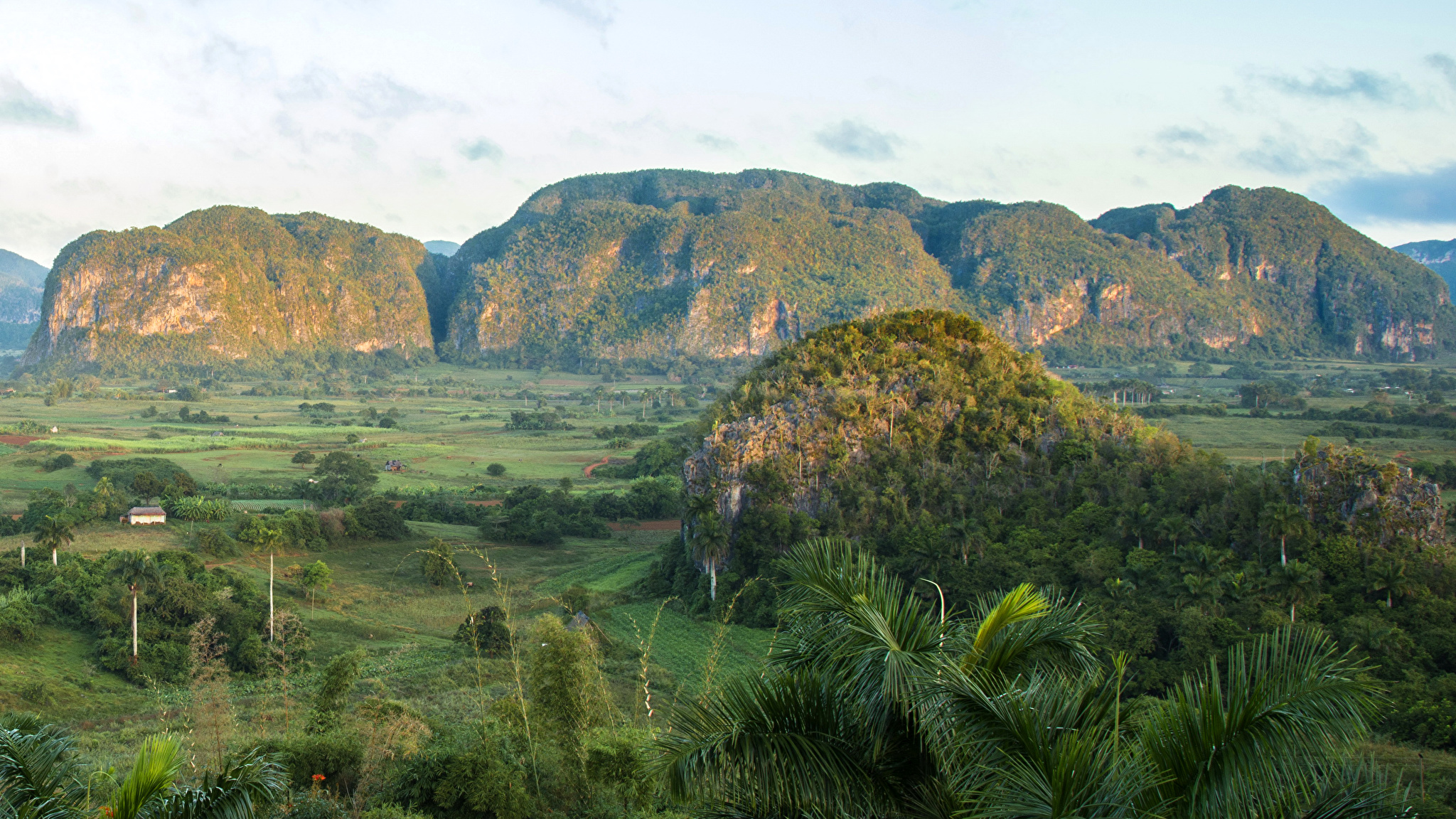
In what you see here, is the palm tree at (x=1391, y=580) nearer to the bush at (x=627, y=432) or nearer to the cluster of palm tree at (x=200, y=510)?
the cluster of palm tree at (x=200, y=510)

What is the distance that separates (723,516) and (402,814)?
3177cm

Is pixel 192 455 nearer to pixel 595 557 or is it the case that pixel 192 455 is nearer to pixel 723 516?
pixel 595 557

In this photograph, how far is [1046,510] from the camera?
39438mm

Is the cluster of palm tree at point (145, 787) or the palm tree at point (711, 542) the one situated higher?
the cluster of palm tree at point (145, 787)

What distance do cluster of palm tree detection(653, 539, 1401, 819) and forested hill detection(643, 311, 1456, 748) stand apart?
704 inches

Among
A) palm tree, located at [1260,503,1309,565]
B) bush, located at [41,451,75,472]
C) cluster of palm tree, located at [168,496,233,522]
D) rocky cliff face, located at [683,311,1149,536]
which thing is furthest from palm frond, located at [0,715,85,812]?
bush, located at [41,451,75,472]

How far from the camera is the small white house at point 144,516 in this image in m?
47.4

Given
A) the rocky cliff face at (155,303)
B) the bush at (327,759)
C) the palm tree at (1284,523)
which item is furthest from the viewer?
the rocky cliff face at (155,303)

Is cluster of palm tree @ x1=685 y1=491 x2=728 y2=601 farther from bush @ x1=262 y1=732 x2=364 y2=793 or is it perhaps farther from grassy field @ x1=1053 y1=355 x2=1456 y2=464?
grassy field @ x1=1053 y1=355 x2=1456 y2=464

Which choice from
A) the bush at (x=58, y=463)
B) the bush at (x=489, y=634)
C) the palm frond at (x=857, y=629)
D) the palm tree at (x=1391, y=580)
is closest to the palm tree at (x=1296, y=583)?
the palm tree at (x=1391, y=580)

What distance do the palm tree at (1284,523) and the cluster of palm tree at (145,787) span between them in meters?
31.8

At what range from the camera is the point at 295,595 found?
37.9 meters

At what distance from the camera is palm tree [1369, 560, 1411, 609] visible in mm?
28000

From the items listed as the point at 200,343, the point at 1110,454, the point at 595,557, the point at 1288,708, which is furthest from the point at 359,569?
the point at 200,343
